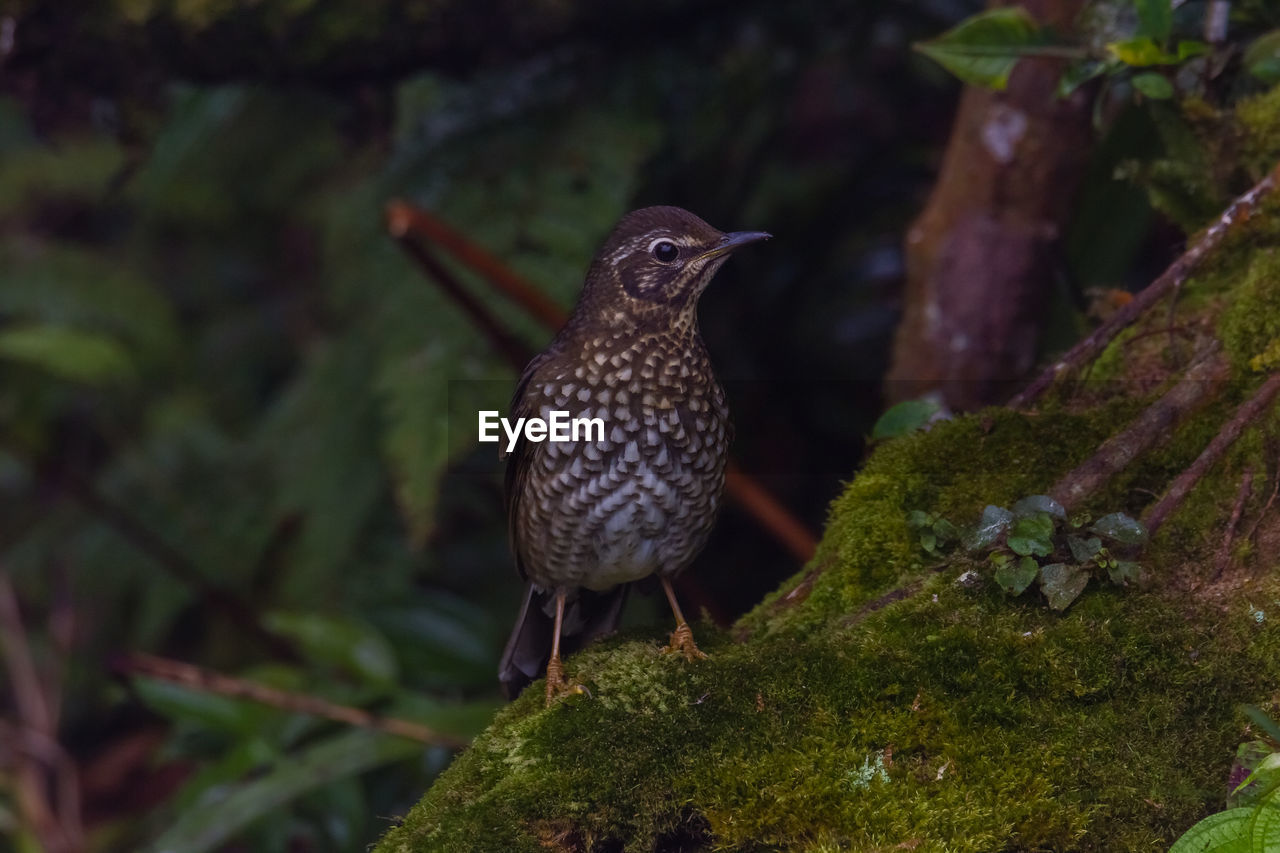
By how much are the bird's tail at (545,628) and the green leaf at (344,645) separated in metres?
1.09

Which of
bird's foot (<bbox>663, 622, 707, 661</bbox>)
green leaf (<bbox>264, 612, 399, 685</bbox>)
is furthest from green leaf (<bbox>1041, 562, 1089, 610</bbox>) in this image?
green leaf (<bbox>264, 612, 399, 685</bbox>)

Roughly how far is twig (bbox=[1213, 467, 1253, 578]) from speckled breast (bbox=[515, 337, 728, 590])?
43.5 inches

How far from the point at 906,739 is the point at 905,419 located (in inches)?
34.2

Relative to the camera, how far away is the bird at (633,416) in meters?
2.75

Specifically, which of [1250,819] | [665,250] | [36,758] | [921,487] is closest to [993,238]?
[665,250]

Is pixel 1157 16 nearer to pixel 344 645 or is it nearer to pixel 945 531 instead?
pixel 945 531

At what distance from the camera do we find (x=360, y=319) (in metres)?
5.16

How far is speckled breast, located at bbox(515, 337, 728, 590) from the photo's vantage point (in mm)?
2748

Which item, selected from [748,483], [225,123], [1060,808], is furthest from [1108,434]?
[225,123]

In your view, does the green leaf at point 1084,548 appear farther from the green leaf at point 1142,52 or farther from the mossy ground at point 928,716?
the green leaf at point 1142,52

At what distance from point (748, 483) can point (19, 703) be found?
399cm

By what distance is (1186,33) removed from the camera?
10.4 ft

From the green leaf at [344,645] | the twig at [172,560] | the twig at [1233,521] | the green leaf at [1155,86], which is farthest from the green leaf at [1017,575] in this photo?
the twig at [172,560]

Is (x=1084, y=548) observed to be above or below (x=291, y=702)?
above
